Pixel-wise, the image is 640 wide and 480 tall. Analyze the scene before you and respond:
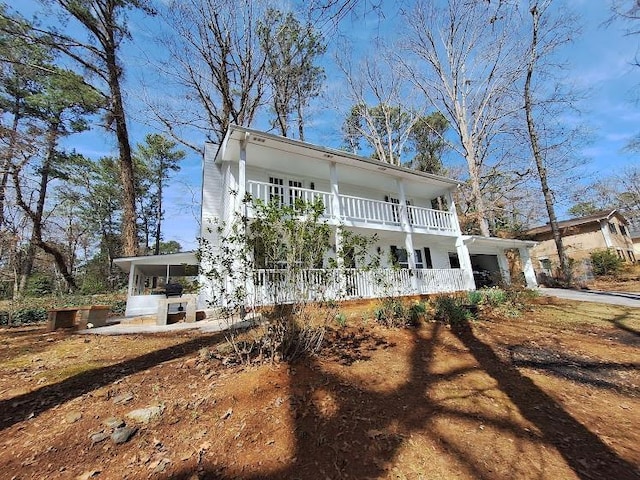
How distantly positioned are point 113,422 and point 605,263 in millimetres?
26328

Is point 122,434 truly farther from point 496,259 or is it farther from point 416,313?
point 496,259

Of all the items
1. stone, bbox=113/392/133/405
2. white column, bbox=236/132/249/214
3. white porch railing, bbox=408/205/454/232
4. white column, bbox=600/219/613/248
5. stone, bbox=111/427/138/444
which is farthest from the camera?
white column, bbox=600/219/613/248

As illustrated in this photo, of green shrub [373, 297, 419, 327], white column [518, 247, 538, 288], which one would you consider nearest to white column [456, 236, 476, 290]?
white column [518, 247, 538, 288]

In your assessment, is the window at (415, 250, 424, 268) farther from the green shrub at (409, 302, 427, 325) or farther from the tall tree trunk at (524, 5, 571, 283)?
the tall tree trunk at (524, 5, 571, 283)

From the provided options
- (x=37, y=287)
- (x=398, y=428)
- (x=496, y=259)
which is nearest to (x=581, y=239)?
(x=496, y=259)

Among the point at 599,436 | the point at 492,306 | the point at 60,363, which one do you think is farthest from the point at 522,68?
the point at 60,363

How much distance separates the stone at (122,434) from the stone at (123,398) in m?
0.63

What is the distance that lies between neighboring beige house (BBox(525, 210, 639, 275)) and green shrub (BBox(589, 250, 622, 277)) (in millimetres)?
1149

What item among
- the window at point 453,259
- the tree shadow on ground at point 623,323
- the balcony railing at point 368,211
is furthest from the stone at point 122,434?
the window at point 453,259

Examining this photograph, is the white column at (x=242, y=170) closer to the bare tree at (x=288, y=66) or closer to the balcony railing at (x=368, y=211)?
the balcony railing at (x=368, y=211)

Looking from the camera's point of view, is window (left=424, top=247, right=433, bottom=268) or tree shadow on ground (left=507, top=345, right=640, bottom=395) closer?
tree shadow on ground (left=507, top=345, right=640, bottom=395)

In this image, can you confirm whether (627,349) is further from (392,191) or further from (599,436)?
(392,191)

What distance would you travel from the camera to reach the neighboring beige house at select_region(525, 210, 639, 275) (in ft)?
68.1

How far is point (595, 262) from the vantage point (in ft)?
61.5
